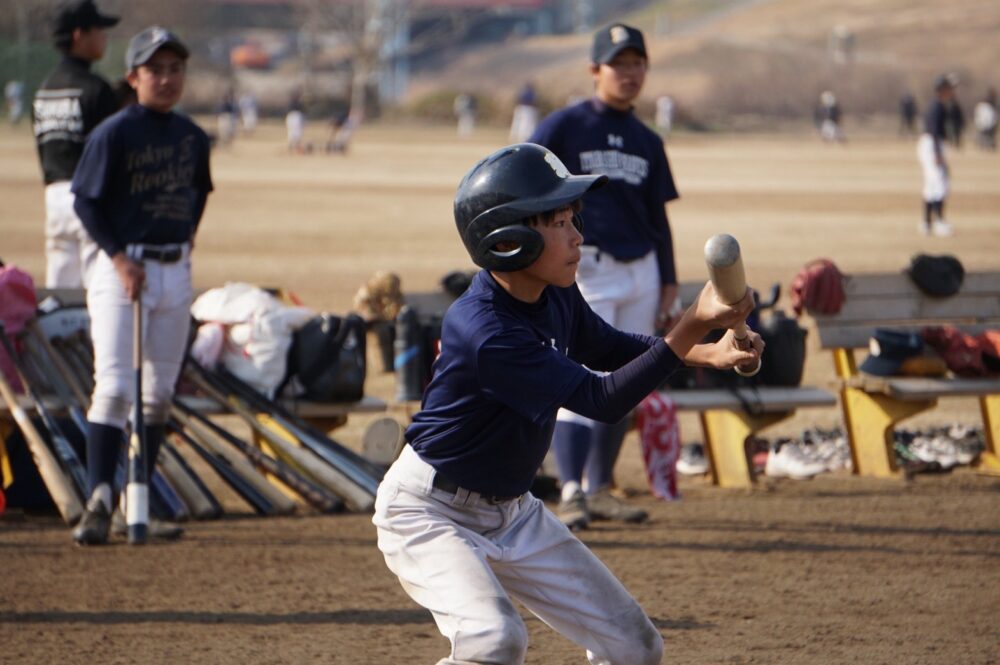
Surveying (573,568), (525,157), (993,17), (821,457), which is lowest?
(821,457)

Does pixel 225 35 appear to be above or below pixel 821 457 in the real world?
above

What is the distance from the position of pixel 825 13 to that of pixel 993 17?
12209 mm

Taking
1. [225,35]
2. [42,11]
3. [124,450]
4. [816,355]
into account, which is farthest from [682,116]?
[124,450]

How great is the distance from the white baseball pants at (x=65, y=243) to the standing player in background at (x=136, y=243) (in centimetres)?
84

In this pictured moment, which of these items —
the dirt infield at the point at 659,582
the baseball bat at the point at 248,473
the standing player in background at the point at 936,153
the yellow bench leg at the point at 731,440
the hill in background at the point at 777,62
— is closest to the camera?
the dirt infield at the point at 659,582

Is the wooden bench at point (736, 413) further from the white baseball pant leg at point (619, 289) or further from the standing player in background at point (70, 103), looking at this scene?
the standing player in background at point (70, 103)

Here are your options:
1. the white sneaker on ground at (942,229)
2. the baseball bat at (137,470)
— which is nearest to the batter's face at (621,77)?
the baseball bat at (137,470)

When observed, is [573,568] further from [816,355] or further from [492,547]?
[816,355]

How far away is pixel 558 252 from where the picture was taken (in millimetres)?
3801

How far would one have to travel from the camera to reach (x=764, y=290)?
1500 centimetres

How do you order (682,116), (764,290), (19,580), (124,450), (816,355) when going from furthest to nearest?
(682,116) → (764,290) → (816,355) → (124,450) → (19,580)

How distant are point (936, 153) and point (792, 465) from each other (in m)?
12.8

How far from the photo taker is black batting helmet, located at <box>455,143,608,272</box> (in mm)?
3744

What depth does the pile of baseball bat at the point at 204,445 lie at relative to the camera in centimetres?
740
